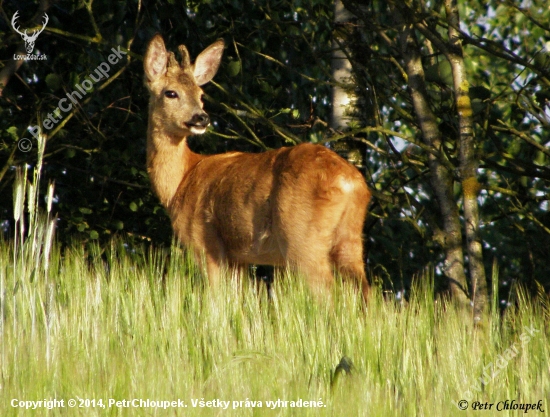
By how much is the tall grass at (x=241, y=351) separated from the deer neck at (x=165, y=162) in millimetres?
2357

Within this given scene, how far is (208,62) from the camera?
7.54m

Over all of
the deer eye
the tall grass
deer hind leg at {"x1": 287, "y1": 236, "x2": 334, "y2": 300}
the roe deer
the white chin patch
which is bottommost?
the tall grass

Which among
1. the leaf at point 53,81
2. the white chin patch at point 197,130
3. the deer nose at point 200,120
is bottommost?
the white chin patch at point 197,130

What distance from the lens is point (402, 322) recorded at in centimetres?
411

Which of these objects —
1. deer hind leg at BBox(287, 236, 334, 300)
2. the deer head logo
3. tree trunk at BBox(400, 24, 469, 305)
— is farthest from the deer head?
tree trunk at BBox(400, 24, 469, 305)

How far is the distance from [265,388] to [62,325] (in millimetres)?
1147

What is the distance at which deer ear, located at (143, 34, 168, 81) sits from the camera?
23.9ft

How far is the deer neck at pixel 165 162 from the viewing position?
7176 millimetres

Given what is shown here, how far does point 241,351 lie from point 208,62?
13.8ft

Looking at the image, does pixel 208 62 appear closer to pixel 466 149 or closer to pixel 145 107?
pixel 145 107

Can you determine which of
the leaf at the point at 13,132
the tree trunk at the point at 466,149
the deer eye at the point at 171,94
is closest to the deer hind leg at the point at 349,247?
the tree trunk at the point at 466,149

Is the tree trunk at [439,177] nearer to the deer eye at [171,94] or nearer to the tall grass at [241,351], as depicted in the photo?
the tall grass at [241,351]

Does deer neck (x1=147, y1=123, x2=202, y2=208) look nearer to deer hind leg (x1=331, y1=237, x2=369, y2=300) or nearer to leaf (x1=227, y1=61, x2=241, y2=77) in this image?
leaf (x1=227, y1=61, x2=241, y2=77)

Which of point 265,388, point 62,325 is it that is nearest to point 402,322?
point 265,388
